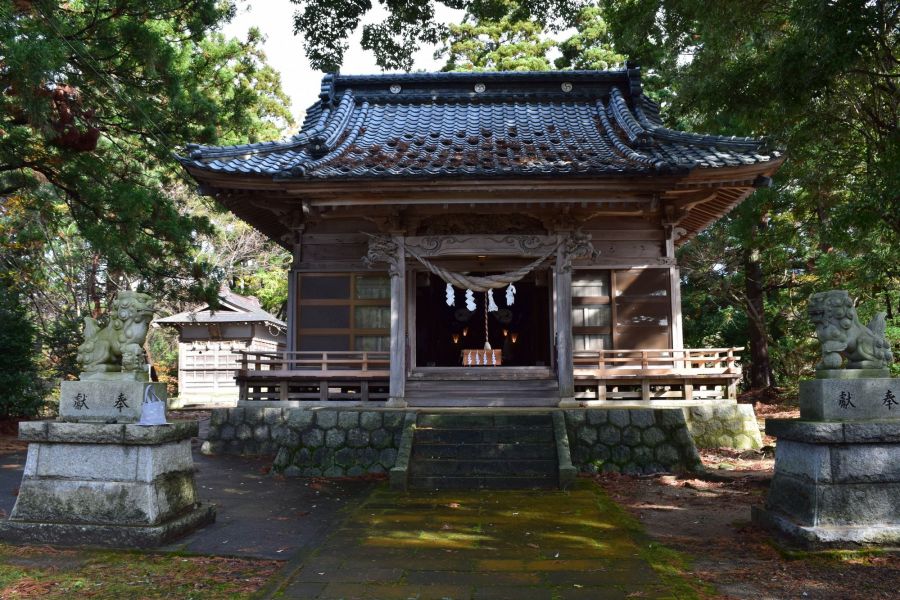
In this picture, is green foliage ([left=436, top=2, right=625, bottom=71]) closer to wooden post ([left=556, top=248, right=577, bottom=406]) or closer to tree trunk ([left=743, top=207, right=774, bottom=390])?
tree trunk ([left=743, top=207, right=774, bottom=390])

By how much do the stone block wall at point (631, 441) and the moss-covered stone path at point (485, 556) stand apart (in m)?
2.38

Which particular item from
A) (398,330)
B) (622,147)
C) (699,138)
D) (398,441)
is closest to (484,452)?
(398,441)

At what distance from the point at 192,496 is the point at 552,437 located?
16.9 feet

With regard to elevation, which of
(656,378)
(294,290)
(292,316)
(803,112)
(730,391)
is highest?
(803,112)

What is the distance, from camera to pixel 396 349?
10734 mm

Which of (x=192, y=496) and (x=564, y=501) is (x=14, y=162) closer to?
(x=192, y=496)

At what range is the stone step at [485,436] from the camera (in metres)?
9.41

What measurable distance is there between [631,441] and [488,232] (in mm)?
4368

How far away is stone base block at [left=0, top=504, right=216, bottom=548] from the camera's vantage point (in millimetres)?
5742

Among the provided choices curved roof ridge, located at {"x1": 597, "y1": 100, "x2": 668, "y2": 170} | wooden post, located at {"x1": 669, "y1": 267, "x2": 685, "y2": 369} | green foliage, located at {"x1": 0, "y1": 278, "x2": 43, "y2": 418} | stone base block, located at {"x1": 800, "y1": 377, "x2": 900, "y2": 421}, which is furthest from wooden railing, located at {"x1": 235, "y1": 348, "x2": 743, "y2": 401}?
green foliage, located at {"x1": 0, "y1": 278, "x2": 43, "y2": 418}

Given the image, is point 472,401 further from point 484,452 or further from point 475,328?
point 475,328

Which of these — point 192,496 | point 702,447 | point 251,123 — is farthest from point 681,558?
point 251,123

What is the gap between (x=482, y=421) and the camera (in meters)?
9.78

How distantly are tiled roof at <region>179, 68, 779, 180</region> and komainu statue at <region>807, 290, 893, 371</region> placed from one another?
4.25 m
